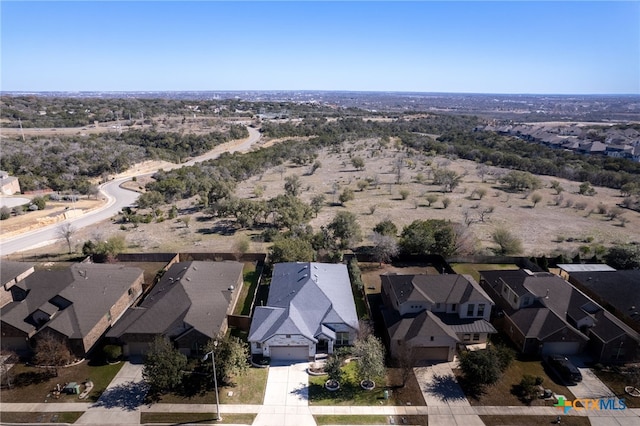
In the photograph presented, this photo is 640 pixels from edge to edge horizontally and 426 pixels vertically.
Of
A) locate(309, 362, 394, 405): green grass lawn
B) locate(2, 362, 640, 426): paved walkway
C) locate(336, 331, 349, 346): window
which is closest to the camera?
locate(2, 362, 640, 426): paved walkway

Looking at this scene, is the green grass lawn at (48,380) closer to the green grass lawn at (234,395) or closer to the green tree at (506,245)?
the green grass lawn at (234,395)

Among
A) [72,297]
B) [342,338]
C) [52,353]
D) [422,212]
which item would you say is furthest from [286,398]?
[422,212]

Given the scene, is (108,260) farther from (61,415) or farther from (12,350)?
(61,415)

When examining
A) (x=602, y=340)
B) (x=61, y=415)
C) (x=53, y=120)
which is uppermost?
(x=53, y=120)

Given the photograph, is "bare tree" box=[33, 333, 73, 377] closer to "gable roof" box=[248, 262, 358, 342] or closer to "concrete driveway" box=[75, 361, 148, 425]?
"concrete driveway" box=[75, 361, 148, 425]

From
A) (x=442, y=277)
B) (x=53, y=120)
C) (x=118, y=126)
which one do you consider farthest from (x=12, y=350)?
(x=53, y=120)
